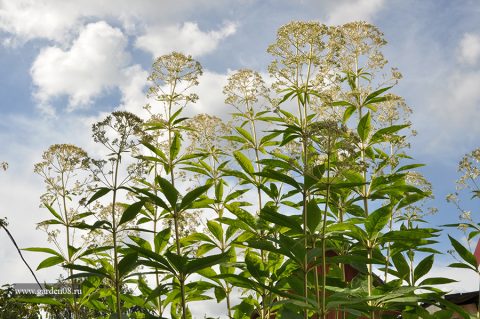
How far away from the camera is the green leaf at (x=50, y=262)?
6.46 m

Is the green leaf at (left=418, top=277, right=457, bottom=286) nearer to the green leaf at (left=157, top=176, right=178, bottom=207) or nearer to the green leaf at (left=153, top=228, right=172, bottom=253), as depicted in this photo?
the green leaf at (left=153, top=228, right=172, bottom=253)

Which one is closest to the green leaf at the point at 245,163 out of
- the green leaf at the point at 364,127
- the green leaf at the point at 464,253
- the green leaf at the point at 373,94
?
the green leaf at the point at 364,127

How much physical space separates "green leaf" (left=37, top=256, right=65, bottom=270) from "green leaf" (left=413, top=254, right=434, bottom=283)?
411 cm

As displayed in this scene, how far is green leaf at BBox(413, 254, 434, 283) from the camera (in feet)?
21.2

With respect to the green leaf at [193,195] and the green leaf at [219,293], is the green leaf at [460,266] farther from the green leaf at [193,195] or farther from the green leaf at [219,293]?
the green leaf at [193,195]

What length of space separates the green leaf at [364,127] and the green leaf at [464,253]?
1.61 metres

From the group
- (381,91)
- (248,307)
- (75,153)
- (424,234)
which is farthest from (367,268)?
(75,153)

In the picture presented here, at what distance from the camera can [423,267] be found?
6.45 m

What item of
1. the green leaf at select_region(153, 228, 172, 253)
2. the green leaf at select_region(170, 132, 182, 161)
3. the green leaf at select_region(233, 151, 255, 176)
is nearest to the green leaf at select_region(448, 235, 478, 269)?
the green leaf at select_region(233, 151, 255, 176)

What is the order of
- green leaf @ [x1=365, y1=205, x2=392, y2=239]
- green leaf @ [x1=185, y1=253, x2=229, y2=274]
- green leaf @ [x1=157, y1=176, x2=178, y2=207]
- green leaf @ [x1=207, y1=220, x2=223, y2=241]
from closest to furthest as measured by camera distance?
green leaf @ [x1=185, y1=253, x2=229, y2=274], green leaf @ [x1=157, y1=176, x2=178, y2=207], green leaf @ [x1=365, y1=205, x2=392, y2=239], green leaf @ [x1=207, y1=220, x2=223, y2=241]

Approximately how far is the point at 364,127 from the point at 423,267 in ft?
5.79

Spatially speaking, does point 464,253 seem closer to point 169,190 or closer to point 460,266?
point 460,266

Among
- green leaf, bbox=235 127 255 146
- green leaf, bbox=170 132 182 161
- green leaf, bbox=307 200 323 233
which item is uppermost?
green leaf, bbox=235 127 255 146

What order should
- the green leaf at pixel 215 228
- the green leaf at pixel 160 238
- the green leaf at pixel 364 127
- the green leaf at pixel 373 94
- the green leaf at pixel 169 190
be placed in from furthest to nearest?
the green leaf at pixel 373 94
the green leaf at pixel 215 228
the green leaf at pixel 364 127
the green leaf at pixel 160 238
the green leaf at pixel 169 190
